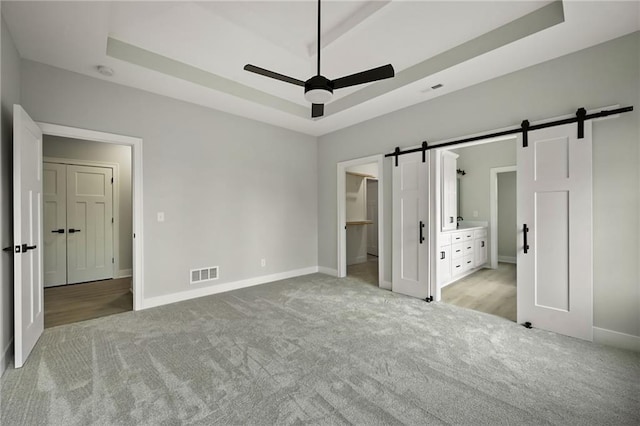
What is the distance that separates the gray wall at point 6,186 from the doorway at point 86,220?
1759 millimetres

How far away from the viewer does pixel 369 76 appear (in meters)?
2.18

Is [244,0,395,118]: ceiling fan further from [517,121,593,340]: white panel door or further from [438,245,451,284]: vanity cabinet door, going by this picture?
[438,245,451,284]: vanity cabinet door

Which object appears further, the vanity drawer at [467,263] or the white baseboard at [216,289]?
the vanity drawer at [467,263]

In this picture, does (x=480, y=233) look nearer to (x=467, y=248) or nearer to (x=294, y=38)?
(x=467, y=248)

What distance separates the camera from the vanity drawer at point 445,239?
4.16 meters

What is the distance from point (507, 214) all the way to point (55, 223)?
9233 millimetres

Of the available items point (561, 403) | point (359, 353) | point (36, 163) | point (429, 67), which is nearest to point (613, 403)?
point (561, 403)

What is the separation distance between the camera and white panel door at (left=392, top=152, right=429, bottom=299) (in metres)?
3.80

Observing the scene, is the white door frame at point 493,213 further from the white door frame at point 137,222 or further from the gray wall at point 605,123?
the white door frame at point 137,222

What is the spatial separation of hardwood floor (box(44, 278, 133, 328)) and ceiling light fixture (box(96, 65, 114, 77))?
2.75 m

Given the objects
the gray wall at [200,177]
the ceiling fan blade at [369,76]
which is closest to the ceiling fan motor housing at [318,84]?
the ceiling fan blade at [369,76]

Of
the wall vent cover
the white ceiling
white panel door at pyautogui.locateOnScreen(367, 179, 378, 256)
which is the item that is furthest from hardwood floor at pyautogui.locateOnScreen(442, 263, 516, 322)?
the wall vent cover

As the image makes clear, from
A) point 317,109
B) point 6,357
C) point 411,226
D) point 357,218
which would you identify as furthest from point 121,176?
point 411,226

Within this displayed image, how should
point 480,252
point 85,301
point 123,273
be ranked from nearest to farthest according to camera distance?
1. point 85,301
2. point 123,273
3. point 480,252
